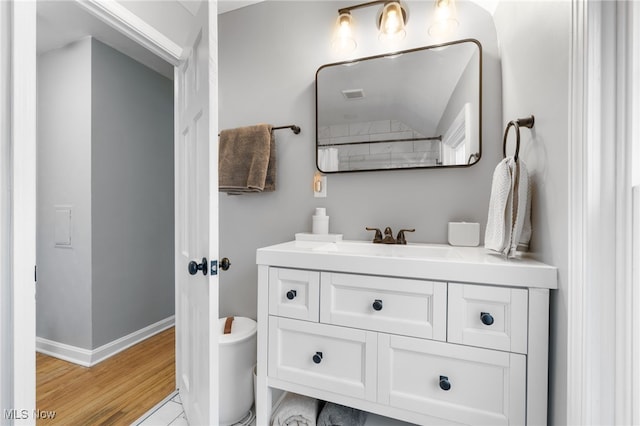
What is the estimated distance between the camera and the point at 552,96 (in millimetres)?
866

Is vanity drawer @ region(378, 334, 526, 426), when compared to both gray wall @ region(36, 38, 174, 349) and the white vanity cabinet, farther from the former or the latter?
gray wall @ region(36, 38, 174, 349)

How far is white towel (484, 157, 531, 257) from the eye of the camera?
0.99 meters

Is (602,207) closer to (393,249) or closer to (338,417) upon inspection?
(393,249)

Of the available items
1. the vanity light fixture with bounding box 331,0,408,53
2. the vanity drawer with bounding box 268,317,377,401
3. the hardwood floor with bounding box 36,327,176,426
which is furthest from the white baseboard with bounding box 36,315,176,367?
the vanity light fixture with bounding box 331,0,408,53

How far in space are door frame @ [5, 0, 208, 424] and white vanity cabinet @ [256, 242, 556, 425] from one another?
2.35 feet

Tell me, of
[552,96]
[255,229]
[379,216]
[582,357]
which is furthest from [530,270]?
[255,229]

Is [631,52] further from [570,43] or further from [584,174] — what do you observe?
[584,174]

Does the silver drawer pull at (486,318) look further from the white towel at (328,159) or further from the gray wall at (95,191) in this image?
the gray wall at (95,191)

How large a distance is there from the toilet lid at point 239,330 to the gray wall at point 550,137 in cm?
122

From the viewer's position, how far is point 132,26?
1.42 metres

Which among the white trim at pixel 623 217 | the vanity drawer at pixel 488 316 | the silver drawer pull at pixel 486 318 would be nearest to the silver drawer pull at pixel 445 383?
the vanity drawer at pixel 488 316

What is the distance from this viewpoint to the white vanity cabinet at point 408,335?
0.90 meters

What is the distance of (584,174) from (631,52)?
0.28 m

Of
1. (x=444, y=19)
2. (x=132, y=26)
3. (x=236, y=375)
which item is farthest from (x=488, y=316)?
(x=132, y=26)
